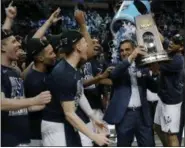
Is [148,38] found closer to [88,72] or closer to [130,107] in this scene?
[130,107]

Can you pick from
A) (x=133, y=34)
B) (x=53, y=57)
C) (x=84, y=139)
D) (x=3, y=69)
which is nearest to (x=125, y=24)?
(x=133, y=34)

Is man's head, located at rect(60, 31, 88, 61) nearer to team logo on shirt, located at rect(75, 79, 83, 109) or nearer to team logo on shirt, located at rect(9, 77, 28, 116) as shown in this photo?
team logo on shirt, located at rect(75, 79, 83, 109)

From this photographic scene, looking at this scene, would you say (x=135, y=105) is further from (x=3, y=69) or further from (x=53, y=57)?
(x=3, y=69)

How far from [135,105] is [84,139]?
2.58 ft

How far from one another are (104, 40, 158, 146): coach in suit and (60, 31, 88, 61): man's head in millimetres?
1013

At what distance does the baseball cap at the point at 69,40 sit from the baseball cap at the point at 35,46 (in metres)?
0.41

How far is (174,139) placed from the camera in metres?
5.14

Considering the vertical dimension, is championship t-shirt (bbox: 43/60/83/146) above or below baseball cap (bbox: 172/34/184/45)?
below

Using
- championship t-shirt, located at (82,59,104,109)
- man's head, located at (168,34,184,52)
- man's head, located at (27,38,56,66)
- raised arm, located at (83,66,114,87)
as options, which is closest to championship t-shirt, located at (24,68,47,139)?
man's head, located at (27,38,56,66)

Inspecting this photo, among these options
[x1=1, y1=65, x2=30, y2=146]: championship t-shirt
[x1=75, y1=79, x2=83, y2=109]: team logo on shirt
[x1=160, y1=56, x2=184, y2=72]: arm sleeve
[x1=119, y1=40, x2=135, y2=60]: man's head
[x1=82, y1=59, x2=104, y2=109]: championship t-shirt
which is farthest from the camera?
[x1=82, y1=59, x2=104, y2=109]: championship t-shirt

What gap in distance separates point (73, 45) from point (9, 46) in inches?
22.1

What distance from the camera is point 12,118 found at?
359 centimetres

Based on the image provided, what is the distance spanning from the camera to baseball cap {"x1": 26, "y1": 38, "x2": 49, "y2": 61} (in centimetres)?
416

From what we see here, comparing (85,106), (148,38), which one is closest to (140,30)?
(148,38)
